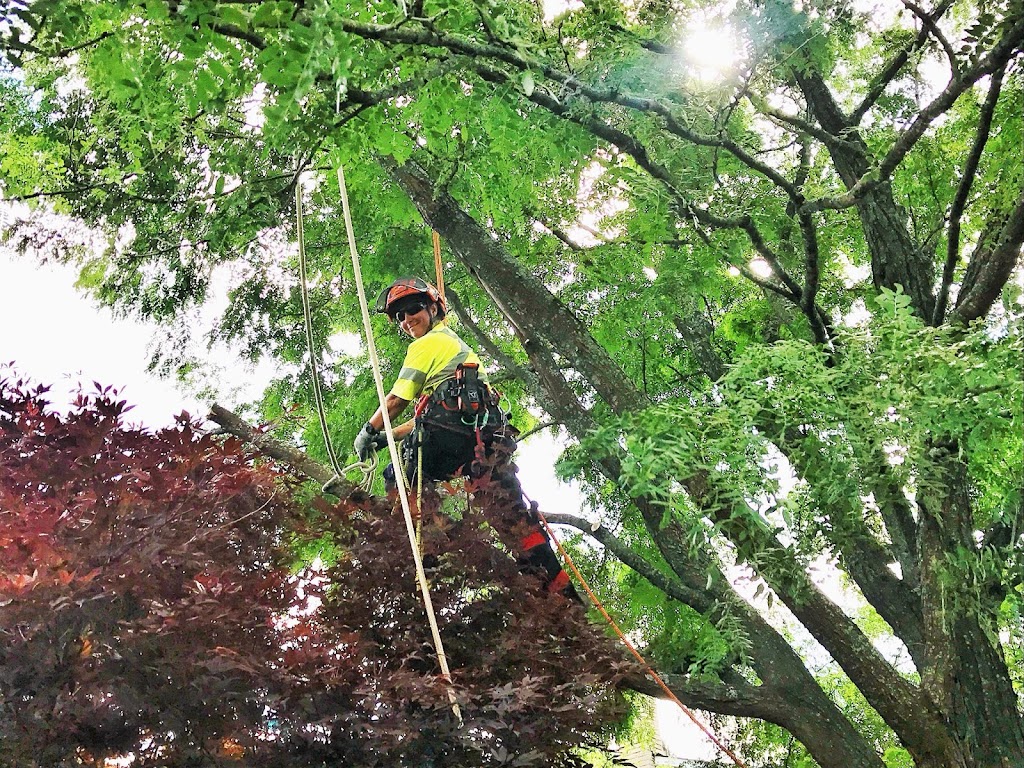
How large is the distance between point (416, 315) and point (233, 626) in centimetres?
196

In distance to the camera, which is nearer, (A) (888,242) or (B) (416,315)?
(B) (416,315)

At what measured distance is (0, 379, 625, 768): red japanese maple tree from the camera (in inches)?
97.0

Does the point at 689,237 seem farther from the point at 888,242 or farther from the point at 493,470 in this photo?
the point at 493,470

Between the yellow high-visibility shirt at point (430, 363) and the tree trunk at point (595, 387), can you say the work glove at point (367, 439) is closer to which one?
the yellow high-visibility shirt at point (430, 363)

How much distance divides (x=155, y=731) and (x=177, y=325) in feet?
14.3

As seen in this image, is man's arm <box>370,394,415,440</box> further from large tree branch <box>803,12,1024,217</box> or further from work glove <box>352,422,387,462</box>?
large tree branch <box>803,12,1024,217</box>

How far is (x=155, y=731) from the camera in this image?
250cm

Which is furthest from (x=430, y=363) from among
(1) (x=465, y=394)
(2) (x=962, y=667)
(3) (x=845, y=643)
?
(2) (x=962, y=667)

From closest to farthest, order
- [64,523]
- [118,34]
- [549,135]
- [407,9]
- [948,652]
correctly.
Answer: [407,9] → [118,34] → [64,523] → [549,135] → [948,652]

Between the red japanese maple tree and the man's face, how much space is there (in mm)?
1182

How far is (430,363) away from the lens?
401 cm

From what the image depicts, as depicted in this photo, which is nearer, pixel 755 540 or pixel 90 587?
pixel 90 587

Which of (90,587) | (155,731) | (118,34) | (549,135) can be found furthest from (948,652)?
(118,34)

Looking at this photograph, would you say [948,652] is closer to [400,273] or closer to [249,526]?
[249,526]
